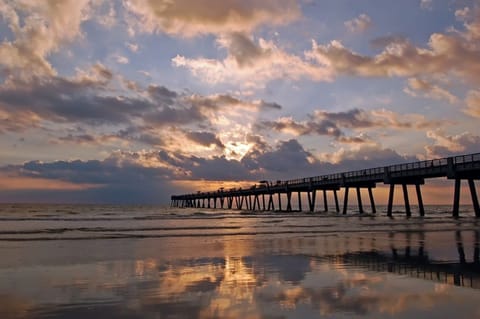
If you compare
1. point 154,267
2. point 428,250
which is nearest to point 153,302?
point 154,267

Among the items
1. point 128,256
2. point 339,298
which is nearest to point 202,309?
point 339,298

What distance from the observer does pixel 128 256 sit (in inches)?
584

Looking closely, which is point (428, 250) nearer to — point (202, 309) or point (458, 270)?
point (458, 270)

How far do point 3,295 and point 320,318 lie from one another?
617 cm

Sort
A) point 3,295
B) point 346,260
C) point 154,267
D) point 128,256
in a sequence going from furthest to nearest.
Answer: point 128,256 → point 346,260 → point 154,267 → point 3,295

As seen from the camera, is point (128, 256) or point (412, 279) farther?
point (128, 256)

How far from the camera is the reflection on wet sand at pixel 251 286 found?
7.25m

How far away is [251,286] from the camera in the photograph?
9281 mm

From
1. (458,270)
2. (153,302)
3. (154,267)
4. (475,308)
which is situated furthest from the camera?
(154,267)

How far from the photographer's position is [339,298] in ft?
26.4

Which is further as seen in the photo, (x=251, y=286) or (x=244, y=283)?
(x=244, y=283)

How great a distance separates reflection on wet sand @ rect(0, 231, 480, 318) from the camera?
23.8 feet

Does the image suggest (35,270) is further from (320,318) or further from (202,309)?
(320,318)

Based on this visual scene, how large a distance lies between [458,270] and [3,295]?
10453 millimetres
